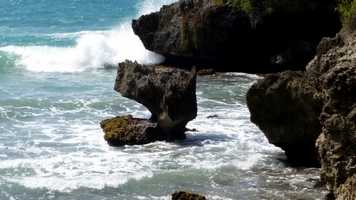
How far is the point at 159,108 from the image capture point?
70.8 ft

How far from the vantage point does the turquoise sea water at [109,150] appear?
55.6 feet

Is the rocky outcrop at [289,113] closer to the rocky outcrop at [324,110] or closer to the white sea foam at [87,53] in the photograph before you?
the rocky outcrop at [324,110]

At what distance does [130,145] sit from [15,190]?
4676 millimetres

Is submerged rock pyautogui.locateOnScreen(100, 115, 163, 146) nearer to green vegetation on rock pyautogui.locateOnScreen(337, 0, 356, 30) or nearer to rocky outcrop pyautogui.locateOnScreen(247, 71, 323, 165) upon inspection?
rocky outcrop pyautogui.locateOnScreen(247, 71, 323, 165)

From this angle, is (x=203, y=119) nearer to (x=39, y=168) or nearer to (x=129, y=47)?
(x=39, y=168)

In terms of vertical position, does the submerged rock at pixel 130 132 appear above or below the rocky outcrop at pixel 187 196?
below

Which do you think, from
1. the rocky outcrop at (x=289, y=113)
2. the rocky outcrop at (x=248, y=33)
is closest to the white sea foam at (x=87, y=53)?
the rocky outcrop at (x=248, y=33)

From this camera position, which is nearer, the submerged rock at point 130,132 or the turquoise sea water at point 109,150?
the turquoise sea water at point 109,150

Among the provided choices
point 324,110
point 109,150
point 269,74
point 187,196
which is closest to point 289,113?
point 269,74

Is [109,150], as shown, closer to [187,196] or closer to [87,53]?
[187,196]

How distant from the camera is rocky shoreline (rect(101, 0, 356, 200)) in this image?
9875 millimetres

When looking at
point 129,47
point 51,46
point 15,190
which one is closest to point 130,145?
point 15,190

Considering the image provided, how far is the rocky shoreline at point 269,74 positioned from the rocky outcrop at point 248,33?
0.15 ft

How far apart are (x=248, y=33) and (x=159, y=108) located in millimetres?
13763
